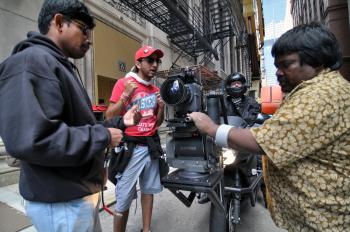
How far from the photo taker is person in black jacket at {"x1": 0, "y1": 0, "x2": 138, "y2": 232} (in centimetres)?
93

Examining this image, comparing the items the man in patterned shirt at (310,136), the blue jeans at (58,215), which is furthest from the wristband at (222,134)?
the blue jeans at (58,215)

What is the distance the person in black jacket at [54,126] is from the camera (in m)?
0.93

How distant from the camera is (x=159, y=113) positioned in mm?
2580

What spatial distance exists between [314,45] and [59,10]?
128cm

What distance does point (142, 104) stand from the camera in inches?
96.6

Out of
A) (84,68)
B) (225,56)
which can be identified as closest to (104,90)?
(84,68)

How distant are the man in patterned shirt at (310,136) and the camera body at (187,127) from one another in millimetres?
471

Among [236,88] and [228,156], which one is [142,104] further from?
[236,88]

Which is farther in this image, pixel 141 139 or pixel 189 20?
pixel 189 20

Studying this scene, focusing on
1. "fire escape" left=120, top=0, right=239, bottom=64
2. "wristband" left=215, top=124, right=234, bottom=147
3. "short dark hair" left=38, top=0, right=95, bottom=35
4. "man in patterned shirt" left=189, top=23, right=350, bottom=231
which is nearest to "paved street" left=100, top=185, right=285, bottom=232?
"man in patterned shirt" left=189, top=23, right=350, bottom=231

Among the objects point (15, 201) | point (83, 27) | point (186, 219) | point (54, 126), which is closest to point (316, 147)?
point (54, 126)

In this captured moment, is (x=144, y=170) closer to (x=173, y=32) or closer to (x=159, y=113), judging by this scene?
(x=159, y=113)

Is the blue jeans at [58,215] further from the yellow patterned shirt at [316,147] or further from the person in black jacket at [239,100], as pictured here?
the person in black jacket at [239,100]

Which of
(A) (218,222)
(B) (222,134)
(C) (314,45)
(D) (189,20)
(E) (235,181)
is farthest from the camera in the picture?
(D) (189,20)
